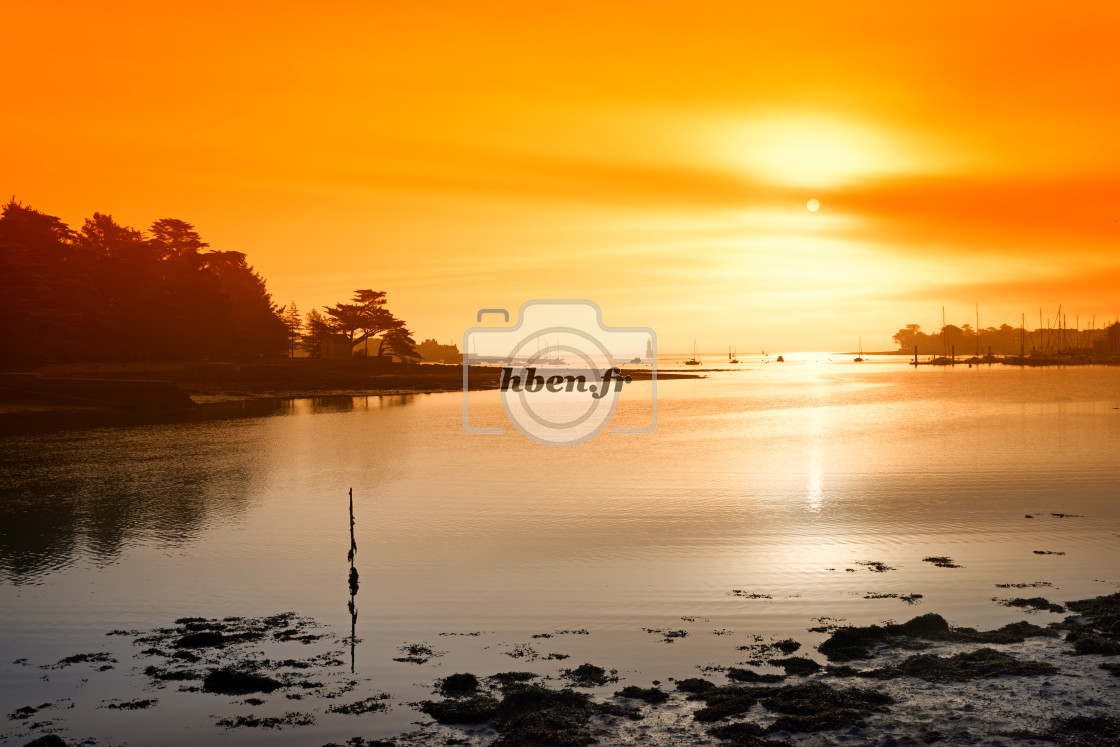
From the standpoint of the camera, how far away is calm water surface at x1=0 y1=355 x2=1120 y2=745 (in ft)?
37.2

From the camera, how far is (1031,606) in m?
13.1

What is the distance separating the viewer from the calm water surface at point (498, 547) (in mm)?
11344

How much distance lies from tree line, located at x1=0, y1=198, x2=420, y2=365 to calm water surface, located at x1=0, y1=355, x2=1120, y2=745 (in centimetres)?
3154

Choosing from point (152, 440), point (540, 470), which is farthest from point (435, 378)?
point (540, 470)

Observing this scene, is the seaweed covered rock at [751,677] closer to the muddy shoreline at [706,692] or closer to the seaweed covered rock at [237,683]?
the muddy shoreline at [706,692]

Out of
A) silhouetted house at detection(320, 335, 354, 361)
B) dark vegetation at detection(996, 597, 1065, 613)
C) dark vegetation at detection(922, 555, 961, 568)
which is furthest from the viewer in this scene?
→ silhouetted house at detection(320, 335, 354, 361)

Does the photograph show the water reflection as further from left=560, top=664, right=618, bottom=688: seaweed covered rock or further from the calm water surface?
left=560, top=664, right=618, bottom=688: seaweed covered rock

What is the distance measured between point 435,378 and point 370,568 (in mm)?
97558

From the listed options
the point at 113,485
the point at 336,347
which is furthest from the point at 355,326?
the point at 113,485

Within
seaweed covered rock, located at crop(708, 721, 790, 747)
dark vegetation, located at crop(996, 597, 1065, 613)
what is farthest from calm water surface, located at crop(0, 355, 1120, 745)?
seaweed covered rock, located at crop(708, 721, 790, 747)

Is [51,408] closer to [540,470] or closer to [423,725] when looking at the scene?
[540,470]

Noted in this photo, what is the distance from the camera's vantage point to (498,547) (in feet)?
61.7

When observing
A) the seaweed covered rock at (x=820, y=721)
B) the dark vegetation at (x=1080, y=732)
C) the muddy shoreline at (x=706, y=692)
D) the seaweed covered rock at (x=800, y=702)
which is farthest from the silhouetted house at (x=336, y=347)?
the dark vegetation at (x=1080, y=732)

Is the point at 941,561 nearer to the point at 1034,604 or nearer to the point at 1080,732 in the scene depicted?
the point at 1034,604
